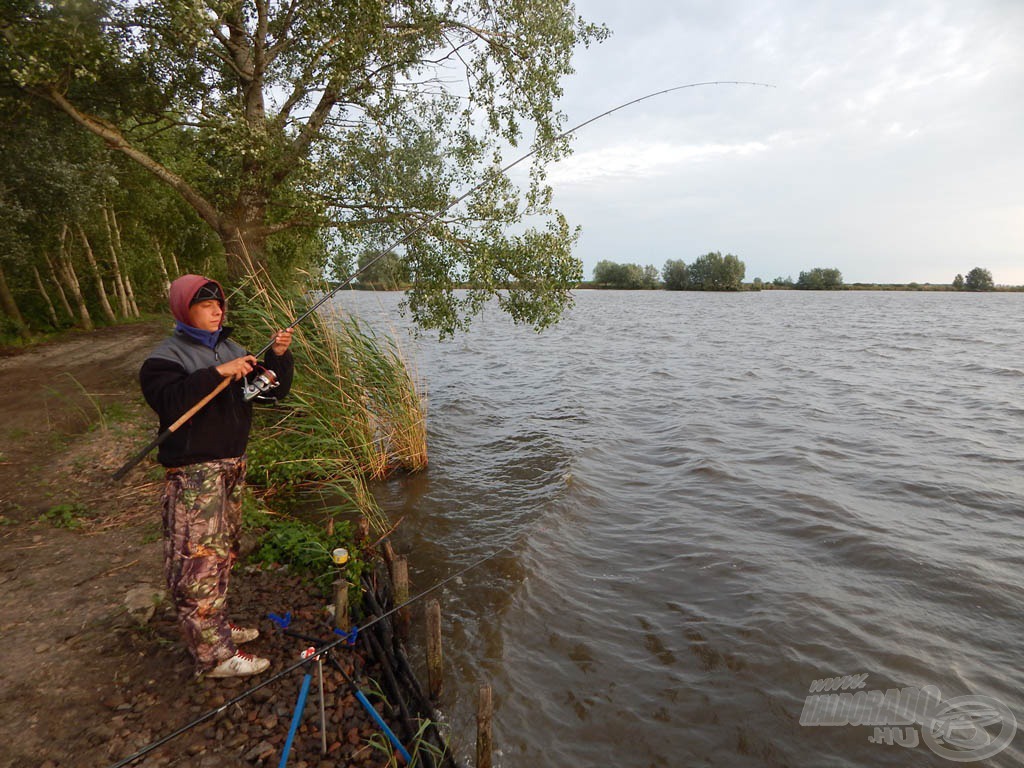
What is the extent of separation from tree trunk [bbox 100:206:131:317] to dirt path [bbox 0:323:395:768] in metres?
18.8

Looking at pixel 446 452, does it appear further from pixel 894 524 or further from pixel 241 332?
pixel 894 524

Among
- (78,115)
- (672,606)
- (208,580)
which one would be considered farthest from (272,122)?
(672,606)

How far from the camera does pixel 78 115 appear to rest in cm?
907

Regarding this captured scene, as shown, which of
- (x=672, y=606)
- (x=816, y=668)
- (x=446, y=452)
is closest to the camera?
(x=816, y=668)

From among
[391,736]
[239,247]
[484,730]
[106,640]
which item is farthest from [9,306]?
[484,730]

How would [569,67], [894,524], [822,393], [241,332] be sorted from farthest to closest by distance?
[822,393] < [569,67] < [241,332] < [894,524]

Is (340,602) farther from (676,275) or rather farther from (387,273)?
(676,275)

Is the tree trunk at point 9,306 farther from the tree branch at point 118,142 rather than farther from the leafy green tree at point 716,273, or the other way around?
the leafy green tree at point 716,273

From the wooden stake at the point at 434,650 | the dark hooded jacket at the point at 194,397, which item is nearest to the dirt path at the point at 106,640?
the wooden stake at the point at 434,650

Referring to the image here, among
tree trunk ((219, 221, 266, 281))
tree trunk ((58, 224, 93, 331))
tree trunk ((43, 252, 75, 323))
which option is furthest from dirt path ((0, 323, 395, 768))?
tree trunk ((43, 252, 75, 323))

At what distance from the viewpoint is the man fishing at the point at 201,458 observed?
3256mm

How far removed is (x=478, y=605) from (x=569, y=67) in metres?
10.9

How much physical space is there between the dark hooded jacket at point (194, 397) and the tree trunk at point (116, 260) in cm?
2238

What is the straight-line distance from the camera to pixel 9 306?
58.5 ft
